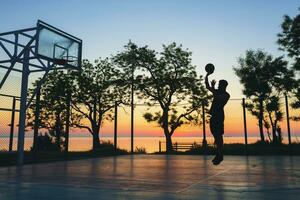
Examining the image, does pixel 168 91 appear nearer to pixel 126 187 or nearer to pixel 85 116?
pixel 85 116

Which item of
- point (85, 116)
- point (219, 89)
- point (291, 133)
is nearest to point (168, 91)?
point (85, 116)

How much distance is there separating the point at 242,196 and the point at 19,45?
10.2m

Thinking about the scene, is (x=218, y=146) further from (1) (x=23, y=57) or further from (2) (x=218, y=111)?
(1) (x=23, y=57)

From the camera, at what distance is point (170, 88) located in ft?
88.0

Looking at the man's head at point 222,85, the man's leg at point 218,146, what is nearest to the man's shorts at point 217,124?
the man's leg at point 218,146

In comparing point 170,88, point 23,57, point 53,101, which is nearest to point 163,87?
point 170,88

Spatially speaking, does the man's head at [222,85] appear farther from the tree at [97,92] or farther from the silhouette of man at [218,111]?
the tree at [97,92]

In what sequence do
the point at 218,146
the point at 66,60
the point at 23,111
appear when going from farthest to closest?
the point at 66,60 → the point at 23,111 → the point at 218,146

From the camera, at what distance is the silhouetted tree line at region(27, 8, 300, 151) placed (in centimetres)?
2606

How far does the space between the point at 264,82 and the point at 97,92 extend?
53.2ft

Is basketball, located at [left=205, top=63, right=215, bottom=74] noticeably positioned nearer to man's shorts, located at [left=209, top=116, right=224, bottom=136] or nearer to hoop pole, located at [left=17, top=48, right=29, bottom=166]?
man's shorts, located at [left=209, top=116, right=224, bottom=136]

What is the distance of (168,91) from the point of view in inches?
1061

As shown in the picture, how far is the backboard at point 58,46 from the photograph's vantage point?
36.7 feet

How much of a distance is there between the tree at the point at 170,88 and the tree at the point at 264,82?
205 inches
